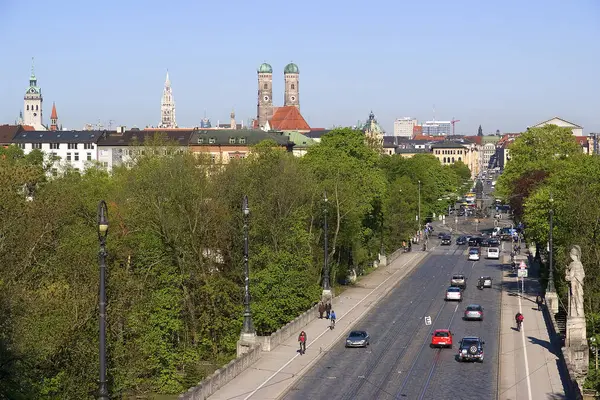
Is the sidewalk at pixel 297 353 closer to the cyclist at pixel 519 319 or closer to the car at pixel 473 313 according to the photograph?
the car at pixel 473 313

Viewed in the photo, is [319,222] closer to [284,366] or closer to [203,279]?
[203,279]

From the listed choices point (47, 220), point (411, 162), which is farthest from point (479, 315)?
point (411, 162)

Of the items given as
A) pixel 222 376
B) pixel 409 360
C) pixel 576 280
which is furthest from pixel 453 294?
pixel 222 376

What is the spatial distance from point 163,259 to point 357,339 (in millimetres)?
13605

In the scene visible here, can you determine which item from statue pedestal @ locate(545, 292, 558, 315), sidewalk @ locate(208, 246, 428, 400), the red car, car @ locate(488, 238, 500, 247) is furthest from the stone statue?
car @ locate(488, 238, 500, 247)

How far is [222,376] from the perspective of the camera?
4697 cm

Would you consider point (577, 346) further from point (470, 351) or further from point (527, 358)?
point (470, 351)

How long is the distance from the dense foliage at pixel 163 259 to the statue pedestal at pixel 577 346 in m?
17.4

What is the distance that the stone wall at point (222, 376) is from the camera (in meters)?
43.2

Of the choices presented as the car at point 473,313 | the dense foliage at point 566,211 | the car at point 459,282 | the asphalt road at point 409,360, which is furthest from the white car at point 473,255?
the car at point 473,313

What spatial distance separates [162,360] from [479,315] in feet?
68.1

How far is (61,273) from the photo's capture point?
167 feet

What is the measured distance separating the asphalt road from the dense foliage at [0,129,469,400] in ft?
19.7

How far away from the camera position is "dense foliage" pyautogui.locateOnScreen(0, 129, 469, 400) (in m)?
44.2
